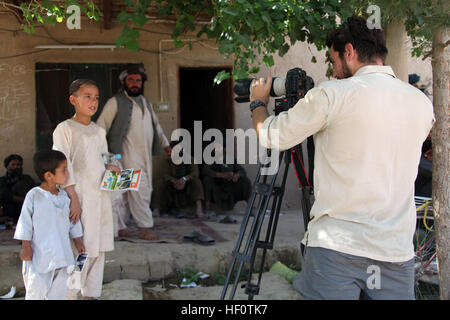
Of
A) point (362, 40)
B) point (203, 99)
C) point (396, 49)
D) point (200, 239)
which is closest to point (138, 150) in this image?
point (200, 239)

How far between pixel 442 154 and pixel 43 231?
7.65 feet

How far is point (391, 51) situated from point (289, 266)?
2.35 m

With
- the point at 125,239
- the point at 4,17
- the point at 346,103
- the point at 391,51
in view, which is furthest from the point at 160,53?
the point at 346,103

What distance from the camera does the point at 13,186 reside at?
5.99 m

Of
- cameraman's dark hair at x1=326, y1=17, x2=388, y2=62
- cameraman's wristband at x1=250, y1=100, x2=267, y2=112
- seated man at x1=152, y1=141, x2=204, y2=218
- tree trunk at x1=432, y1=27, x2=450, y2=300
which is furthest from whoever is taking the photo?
seated man at x1=152, y1=141, x2=204, y2=218

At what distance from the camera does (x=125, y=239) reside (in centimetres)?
492

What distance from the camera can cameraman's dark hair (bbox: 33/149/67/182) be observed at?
2918 millimetres

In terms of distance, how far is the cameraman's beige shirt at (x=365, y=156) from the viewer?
1801 mm

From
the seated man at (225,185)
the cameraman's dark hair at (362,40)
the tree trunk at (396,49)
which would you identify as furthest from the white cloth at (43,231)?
the seated man at (225,185)

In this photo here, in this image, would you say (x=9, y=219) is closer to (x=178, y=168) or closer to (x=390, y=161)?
(x=178, y=168)

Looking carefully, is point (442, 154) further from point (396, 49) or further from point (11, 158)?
point (11, 158)

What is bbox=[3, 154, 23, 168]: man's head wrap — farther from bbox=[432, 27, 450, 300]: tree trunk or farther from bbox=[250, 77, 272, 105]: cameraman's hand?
bbox=[432, 27, 450, 300]: tree trunk

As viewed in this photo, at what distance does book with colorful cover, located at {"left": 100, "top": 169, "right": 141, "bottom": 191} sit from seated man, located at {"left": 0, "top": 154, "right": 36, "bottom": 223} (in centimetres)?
304

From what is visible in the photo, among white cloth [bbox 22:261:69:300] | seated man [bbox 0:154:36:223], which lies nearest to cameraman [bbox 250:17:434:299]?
white cloth [bbox 22:261:69:300]
